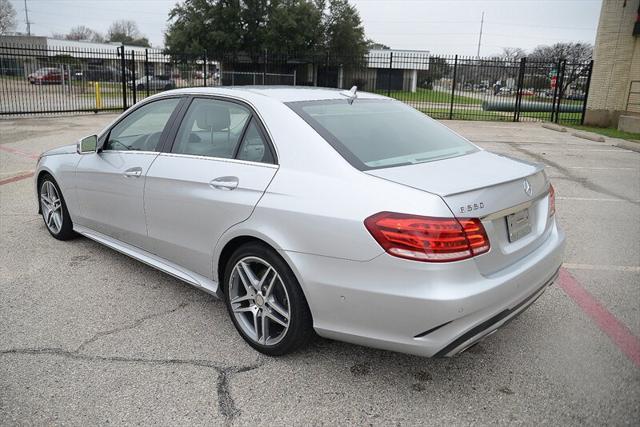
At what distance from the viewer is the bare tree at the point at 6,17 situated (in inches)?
2544

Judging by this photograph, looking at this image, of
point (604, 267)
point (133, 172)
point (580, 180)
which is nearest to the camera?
point (133, 172)

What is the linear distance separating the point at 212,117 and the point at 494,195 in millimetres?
1983

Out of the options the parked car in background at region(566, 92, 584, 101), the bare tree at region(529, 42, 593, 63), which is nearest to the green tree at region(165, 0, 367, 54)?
the bare tree at region(529, 42, 593, 63)

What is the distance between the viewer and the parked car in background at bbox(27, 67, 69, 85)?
2412 cm

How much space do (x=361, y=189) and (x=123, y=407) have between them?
1622 mm

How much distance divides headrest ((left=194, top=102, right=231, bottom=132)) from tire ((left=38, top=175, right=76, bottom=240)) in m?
2.05

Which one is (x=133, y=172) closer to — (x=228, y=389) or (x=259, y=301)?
(x=259, y=301)

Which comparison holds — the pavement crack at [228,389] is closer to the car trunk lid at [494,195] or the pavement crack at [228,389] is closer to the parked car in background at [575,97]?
the car trunk lid at [494,195]

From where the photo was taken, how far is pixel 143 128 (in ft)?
14.2

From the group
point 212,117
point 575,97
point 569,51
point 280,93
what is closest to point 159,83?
point 575,97

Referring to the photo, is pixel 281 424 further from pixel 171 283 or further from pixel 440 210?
pixel 171 283

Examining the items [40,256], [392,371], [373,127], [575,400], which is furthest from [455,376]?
[40,256]

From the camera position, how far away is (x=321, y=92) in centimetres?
384

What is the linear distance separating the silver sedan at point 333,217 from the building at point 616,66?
1873 centimetres
